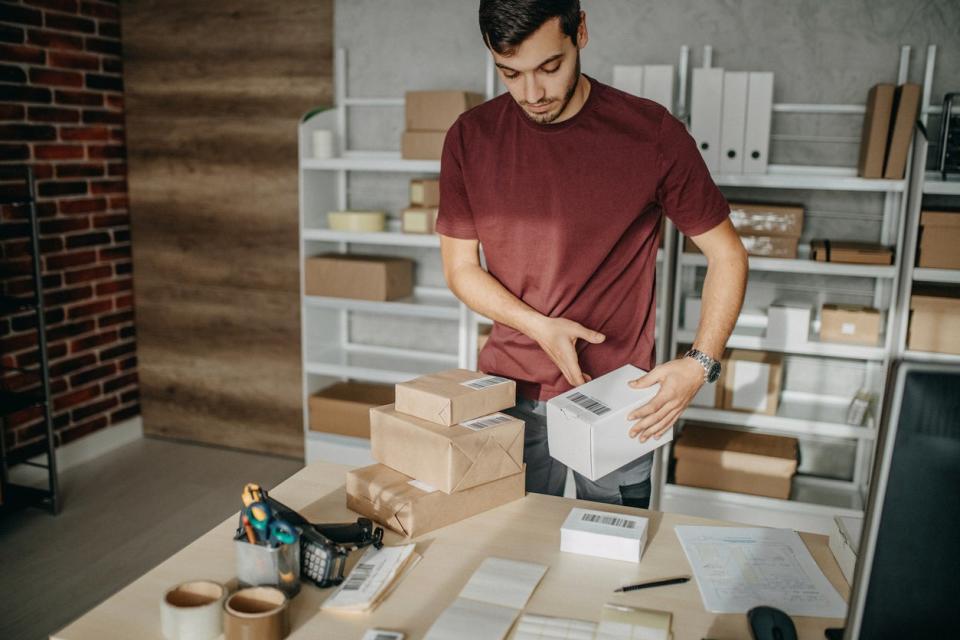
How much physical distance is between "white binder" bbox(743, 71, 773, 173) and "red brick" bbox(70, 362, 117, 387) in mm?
3069

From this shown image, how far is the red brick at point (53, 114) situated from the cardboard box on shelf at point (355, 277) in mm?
1295

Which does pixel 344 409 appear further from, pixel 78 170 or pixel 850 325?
pixel 850 325

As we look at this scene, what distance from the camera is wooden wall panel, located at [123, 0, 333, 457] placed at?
141 inches

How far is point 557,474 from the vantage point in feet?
5.62

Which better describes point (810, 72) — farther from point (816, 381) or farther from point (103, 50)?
point (103, 50)

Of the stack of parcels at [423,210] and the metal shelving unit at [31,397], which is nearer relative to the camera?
the metal shelving unit at [31,397]

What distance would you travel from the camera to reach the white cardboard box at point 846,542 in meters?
1.25

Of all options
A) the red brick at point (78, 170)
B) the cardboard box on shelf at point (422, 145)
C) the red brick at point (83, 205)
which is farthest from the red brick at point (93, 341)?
the cardboard box on shelf at point (422, 145)

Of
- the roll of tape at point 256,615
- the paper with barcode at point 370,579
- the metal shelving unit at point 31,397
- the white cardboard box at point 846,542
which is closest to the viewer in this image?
the roll of tape at point 256,615

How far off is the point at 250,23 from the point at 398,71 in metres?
0.73

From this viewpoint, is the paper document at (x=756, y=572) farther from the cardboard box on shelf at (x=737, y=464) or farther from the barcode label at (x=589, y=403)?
the cardboard box on shelf at (x=737, y=464)

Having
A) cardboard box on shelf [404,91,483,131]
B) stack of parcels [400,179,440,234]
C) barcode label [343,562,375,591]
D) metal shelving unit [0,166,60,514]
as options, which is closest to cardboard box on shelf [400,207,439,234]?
stack of parcels [400,179,440,234]

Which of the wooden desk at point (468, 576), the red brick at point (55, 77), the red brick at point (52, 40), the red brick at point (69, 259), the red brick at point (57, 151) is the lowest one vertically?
the wooden desk at point (468, 576)

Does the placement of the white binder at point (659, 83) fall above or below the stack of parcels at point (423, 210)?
above
